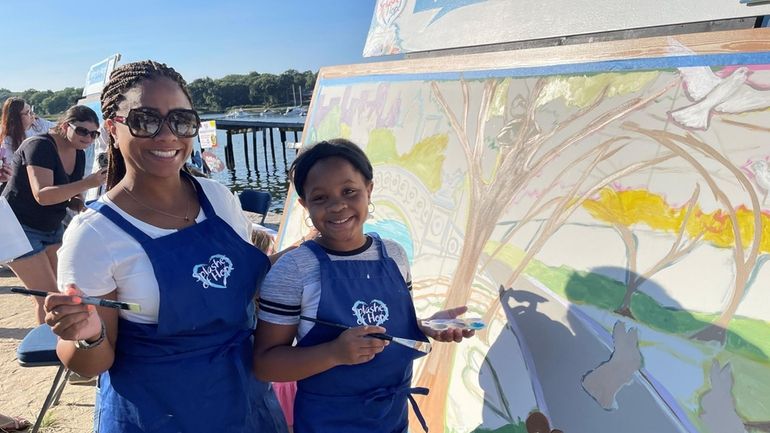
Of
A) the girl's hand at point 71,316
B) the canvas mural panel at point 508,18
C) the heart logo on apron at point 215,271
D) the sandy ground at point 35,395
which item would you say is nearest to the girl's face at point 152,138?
the heart logo on apron at point 215,271

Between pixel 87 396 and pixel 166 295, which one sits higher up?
pixel 166 295

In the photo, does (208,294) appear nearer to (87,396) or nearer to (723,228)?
(723,228)

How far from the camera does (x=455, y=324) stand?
156 cm

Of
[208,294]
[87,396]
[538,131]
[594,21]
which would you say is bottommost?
[87,396]

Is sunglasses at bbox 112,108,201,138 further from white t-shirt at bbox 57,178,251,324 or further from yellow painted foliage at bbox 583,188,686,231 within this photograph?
yellow painted foliage at bbox 583,188,686,231

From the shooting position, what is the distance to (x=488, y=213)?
1951mm

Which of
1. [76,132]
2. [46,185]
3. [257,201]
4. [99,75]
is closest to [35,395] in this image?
[46,185]

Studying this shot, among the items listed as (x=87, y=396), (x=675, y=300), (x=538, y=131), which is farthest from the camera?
(x=87, y=396)

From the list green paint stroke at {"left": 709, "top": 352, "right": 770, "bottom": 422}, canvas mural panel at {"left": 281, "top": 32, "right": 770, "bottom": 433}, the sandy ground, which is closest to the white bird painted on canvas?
canvas mural panel at {"left": 281, "top": 32, "right": 770, "bottom": 433}

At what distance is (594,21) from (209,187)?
57.4 inches

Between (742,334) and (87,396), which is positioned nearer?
(742,334)

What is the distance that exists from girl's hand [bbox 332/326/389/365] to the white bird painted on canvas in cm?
102

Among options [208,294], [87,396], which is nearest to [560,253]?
[208,294]

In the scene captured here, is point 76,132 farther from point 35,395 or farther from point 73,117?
point 35,395
